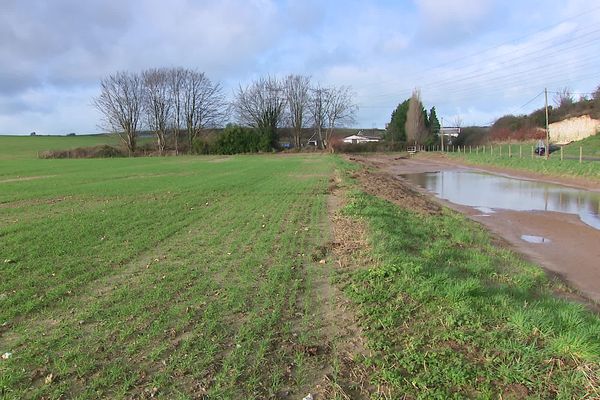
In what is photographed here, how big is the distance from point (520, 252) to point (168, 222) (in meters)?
8.70

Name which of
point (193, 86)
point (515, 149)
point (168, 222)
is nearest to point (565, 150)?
point (515, 149)

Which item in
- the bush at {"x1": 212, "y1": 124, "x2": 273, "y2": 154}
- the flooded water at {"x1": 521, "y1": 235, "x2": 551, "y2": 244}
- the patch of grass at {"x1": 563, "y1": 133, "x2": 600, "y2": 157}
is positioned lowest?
the flooded water at {"x1": 521, "y1": 235, "x2": 551, "y2": 244}

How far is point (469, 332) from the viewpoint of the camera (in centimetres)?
464

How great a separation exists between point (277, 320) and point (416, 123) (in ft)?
281

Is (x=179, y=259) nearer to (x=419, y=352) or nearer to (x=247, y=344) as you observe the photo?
(x=247, y=344)

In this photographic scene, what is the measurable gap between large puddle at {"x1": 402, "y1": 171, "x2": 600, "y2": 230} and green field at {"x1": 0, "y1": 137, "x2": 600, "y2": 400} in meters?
10.4

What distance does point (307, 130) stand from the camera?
99.6 metres

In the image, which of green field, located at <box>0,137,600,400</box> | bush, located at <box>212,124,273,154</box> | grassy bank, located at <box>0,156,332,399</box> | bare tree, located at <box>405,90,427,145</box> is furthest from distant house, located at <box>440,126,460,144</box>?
green field, located at <box>0,137,600,400</box>

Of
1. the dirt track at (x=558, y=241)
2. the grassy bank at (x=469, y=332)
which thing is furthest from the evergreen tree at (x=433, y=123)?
the grassy bank at (x=469, y=332)

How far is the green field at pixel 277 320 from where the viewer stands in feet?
12.6

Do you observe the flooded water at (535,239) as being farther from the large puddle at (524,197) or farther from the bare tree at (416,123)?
the bare tree at (416,123)

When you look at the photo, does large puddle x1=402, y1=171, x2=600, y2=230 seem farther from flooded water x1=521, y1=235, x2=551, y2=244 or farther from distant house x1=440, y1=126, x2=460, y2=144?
distant house x1=440, y1=126, x2=460, y2=144

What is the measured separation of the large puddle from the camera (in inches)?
740

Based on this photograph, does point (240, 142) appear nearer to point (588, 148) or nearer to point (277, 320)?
point (588, 148)
